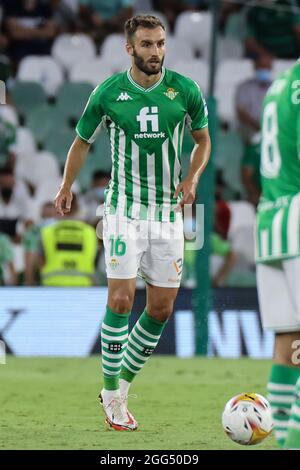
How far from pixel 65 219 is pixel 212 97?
222cm

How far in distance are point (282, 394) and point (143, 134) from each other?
2.45m

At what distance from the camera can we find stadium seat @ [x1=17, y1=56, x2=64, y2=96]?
15.3 metres

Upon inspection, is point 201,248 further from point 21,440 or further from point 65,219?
point 21,440

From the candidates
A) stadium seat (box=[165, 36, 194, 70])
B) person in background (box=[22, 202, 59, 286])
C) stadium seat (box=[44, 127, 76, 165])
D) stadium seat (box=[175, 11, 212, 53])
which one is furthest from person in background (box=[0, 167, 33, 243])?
stadium seat (box=[175, 11, 212, 53])

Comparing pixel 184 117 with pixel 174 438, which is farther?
pixel 184 117

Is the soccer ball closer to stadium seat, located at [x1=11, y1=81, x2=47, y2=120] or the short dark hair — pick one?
the short dark hair

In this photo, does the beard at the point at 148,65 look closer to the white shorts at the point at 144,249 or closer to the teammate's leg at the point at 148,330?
the white shorts at the point at 144,249

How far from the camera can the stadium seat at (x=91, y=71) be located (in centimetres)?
1516

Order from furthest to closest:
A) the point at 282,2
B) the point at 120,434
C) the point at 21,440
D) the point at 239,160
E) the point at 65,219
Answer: the point at 282,2, the point at 239,160, the point at 65,219, the point at 120,434, the point at 21,440

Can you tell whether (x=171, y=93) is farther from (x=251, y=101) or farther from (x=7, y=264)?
(x=251, y=101)

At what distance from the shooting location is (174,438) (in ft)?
21.2

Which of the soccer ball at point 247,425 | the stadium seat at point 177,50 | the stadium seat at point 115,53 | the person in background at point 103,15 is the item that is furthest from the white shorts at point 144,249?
the person in background at point 103,15
